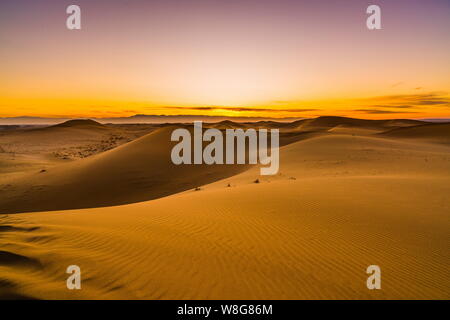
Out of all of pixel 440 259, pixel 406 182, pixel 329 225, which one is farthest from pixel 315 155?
pixel 440 259

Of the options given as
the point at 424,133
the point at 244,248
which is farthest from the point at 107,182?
the point at 424,133

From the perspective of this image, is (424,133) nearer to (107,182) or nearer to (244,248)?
(107,182)

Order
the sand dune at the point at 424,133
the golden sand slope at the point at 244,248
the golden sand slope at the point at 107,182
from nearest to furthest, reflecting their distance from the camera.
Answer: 1. the golden sand slope at the point at 244,248
2. the golden sand slope at the point at 107,182
3. the sand dune at the point at 424,133

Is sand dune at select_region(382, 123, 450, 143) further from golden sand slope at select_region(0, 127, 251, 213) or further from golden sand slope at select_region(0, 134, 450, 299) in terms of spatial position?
golden sand slope at select_region(0, 134, 450, 299)

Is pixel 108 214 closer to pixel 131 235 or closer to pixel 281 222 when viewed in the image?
pixel 131 235

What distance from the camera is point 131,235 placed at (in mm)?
5602

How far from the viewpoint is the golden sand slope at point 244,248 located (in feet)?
12.3

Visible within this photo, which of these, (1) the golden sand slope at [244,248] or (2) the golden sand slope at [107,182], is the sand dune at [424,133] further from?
(1) the golden sand slope at [244,248]

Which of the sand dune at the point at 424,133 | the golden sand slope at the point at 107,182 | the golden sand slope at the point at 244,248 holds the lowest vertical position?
the golden sand slope at the point at 107,182

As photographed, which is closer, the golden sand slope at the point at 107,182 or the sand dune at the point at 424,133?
the golden sand slope at the point at 107,182

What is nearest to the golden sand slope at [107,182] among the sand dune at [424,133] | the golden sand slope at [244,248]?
the golden sand slope at [244,248]

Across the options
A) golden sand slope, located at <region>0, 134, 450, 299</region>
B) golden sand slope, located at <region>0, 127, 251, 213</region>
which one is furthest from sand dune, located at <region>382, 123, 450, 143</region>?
golden sand slope, located at <region>0, 134, 450, 299</region>

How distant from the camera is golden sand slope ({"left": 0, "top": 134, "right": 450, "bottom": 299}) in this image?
3760mm
